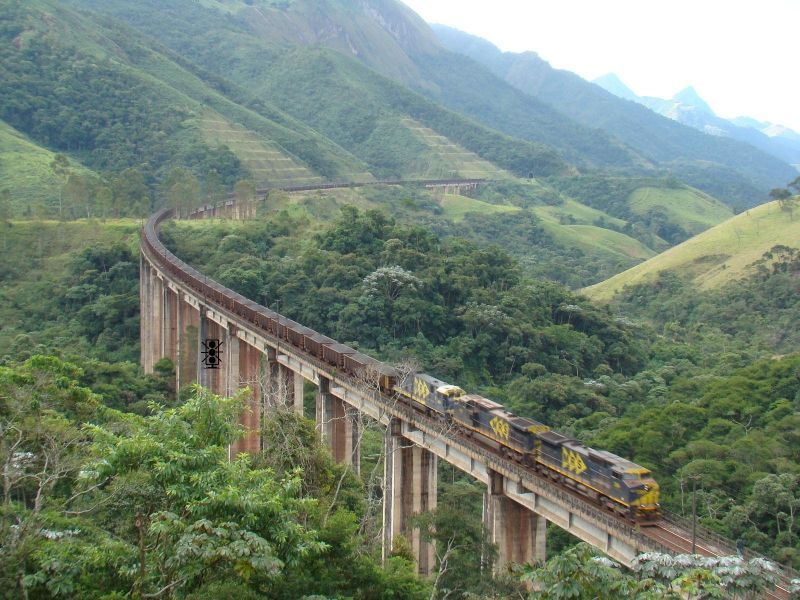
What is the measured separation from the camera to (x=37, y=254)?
78.4 meters

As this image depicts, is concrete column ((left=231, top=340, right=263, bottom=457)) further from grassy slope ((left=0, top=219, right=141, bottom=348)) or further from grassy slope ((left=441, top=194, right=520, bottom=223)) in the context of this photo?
grassy slope ((left=441, top=194, right=520, bottom=223))

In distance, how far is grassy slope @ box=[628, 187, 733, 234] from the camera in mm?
A: 159375

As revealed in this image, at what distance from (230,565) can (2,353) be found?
4643 cm

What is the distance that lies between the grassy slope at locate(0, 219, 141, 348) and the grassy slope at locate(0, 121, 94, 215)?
8761 millimetres

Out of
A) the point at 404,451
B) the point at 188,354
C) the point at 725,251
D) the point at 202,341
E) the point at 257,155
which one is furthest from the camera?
the point at 257,155

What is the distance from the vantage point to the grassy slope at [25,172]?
90438mm

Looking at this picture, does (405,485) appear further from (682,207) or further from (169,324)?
(682,207)

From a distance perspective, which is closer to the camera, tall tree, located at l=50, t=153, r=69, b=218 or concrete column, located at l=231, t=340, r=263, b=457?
concrete column, located at l=231, t=340, r=263, b=457

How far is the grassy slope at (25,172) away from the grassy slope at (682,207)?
106574mm

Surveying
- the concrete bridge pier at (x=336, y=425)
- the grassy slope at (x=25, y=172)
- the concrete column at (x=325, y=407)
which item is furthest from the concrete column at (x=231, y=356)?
the grassy slope at (x=25, y=172)

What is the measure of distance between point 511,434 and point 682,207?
5949 inches

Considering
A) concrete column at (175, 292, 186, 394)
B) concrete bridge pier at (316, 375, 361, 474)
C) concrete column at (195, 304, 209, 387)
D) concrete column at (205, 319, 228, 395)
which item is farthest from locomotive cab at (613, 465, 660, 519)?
concrete column at (175, 292, 186, 394)

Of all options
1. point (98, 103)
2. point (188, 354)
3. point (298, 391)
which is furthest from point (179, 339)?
point (98, 103)

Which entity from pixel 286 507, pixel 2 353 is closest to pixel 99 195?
pixel 2 353
